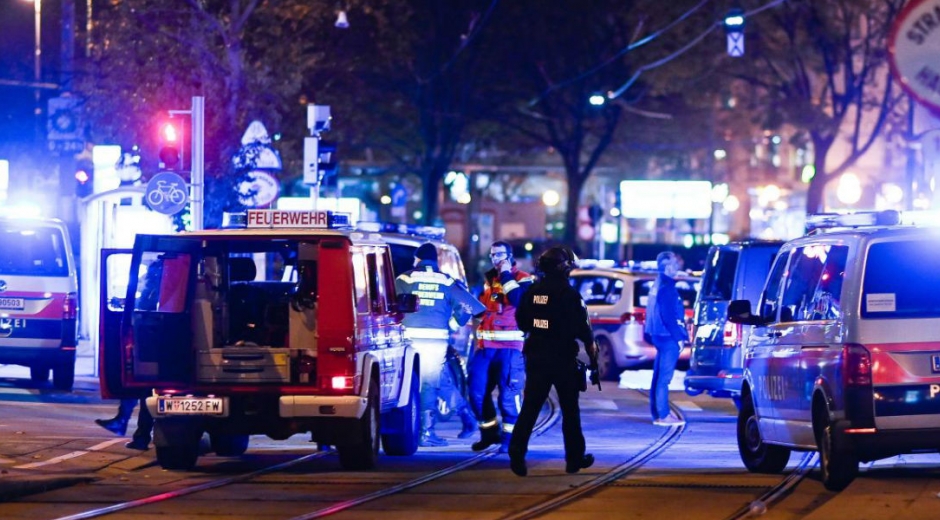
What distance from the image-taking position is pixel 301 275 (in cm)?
1299

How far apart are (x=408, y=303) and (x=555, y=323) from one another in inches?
79.2

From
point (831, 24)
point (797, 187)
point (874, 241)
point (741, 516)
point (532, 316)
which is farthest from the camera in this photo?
point (797, 187)

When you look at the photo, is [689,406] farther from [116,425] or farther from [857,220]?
[857,220]

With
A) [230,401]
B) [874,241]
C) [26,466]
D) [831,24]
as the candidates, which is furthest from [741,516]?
Answer: [831,24]

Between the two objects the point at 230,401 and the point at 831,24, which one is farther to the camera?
the point at 831,24

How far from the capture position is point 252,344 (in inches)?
512

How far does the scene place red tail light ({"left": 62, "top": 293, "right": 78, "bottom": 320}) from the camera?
20188mm

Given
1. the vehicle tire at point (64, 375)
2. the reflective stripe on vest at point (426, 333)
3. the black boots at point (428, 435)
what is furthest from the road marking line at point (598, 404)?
the vehicle tire at point (64, 375)

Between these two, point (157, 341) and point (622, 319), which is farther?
point (622, 319)

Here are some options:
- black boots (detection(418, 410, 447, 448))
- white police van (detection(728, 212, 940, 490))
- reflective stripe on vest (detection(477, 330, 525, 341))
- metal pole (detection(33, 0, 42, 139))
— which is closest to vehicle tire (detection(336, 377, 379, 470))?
reflective stripe on vest (detection(477, 330, 525, 341))

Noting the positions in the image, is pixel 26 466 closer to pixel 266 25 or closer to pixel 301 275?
pixel 301 275

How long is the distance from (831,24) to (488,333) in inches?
1295

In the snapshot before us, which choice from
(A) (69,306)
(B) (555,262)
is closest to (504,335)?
(B) (555,262)

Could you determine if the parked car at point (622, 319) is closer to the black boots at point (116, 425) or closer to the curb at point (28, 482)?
the black boots at point (116, 425)
